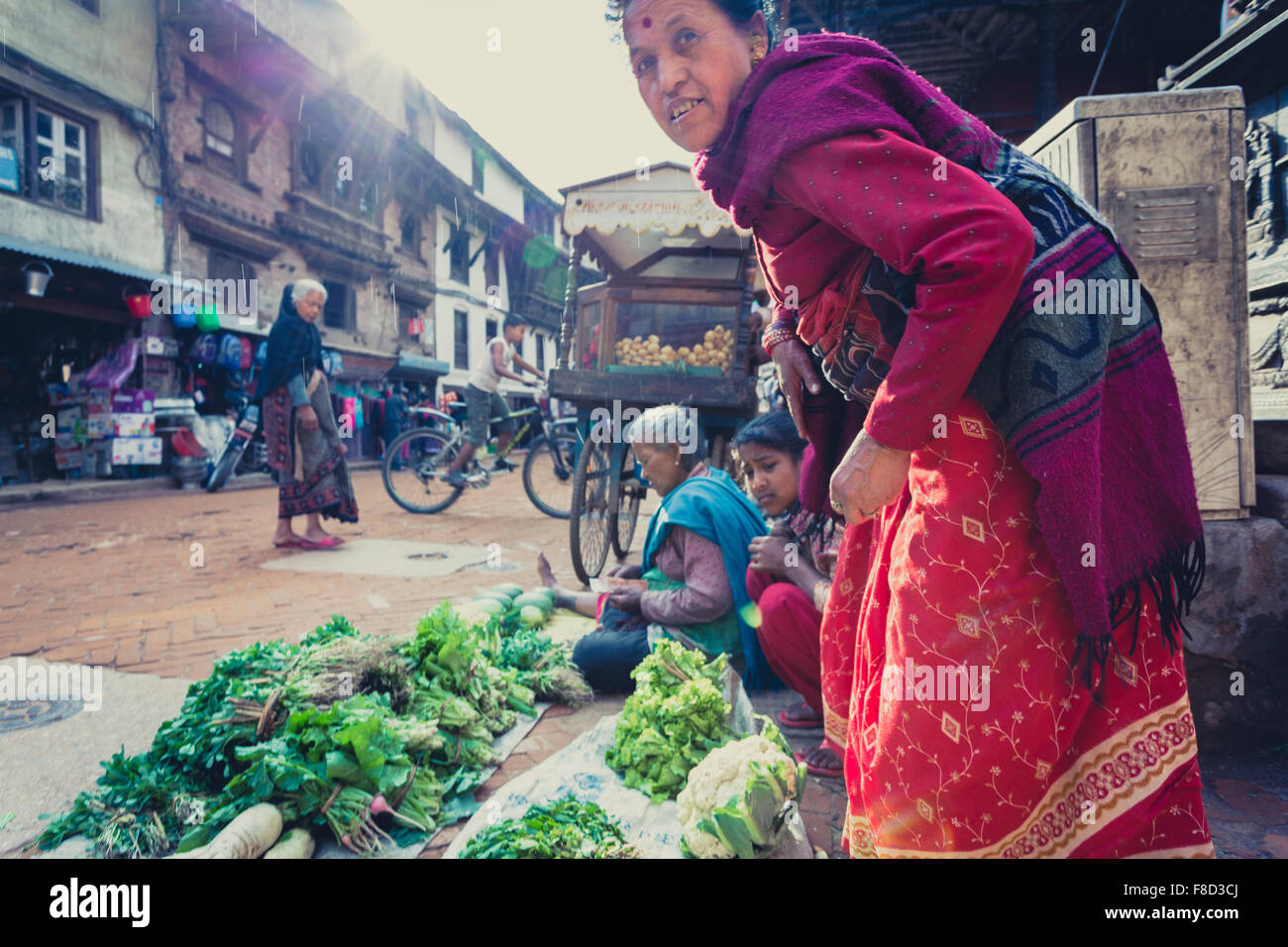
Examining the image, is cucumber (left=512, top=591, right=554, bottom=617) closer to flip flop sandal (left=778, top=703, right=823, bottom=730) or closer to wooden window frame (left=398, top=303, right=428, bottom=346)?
flip flop sandal (left=778, top=703, right=823, bottom=730)

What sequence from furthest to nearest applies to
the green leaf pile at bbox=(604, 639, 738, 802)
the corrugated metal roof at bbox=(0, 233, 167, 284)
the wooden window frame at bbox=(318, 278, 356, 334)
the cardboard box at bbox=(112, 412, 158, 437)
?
the wooden window frame at bbox=(318, 278, 356, 334) < the cardboard box at bbox=(112, 412, 158, 437) < the corrugated metal roof at bbox=(0, 233, 167, 284) < the green leaf pile at bbox=(604, 639, 738, 802)

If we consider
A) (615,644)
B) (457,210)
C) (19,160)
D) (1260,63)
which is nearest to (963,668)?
(615,644)

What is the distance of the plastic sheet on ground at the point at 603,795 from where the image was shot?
183 cm

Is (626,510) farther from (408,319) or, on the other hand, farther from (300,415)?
(408,319)

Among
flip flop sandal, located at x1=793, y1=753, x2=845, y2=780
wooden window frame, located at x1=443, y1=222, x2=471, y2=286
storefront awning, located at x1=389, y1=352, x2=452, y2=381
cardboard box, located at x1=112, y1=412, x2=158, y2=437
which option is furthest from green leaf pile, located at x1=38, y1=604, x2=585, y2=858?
wooden window frame, located at x1=443, y1=222, x2=471, y2=286

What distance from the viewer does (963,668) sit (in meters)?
1.04

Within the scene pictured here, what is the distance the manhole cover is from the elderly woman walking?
2.96 meters

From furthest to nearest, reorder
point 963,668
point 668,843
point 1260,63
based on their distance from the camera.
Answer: point 1260,63 → point 668,843 → point 963,668

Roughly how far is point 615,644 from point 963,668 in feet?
6.75

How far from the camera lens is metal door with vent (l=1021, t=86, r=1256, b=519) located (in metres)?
2.27

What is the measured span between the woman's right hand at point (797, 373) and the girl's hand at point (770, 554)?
1101 millimetres

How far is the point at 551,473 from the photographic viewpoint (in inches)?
327
